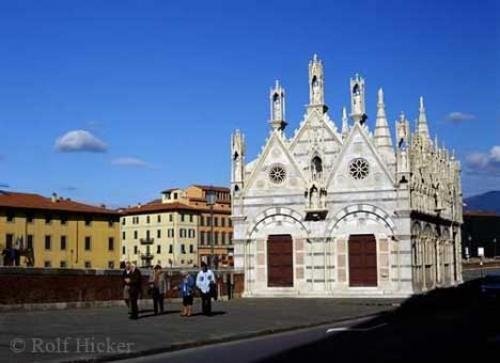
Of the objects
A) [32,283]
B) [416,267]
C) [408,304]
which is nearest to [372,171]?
[416,267]

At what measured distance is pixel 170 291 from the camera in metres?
38.0

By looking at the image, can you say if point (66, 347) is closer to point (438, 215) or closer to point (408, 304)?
point (408, 304)

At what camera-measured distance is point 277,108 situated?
46688 mm

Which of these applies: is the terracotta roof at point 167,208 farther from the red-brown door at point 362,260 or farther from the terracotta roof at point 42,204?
the red-brown door at point 362,260

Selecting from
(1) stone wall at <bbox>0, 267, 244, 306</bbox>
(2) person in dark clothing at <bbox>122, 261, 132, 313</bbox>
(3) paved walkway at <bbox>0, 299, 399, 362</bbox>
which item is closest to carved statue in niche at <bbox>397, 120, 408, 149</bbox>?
(3) paved walkway at <bbox>0, 299, 399, 362</bbox>

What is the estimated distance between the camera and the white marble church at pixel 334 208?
43.1 meters

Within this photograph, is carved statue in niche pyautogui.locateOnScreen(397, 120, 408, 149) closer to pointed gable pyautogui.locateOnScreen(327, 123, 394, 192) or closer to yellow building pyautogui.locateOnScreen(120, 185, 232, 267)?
pointed gable pyautogui.locateOnScreen(327, 123, 394, 192)

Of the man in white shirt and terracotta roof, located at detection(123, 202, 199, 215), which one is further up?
terracotta roof, located at detection(123, 202, 199, 215)

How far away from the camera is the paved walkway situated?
16266mm

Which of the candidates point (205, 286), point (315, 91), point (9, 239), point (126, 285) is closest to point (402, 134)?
point (315, 91)

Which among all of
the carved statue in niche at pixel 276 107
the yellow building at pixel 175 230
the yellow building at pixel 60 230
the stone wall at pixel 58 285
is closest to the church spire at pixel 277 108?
the carved statue in niche at pixel 276 107

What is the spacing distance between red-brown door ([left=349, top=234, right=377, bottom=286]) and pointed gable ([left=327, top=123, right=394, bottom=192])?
9.20 ft

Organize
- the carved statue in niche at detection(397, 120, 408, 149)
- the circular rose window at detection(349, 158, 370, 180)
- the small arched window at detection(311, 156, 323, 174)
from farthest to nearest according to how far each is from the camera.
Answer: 1. the small arched window at detection(311, 156, 323, 174)
2. the circular rose window at detection(349, 158, 370, 180)
3. the carved statue in niche at detection(397, 120, 408, 149)

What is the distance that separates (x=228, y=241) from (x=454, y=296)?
96.3 m
